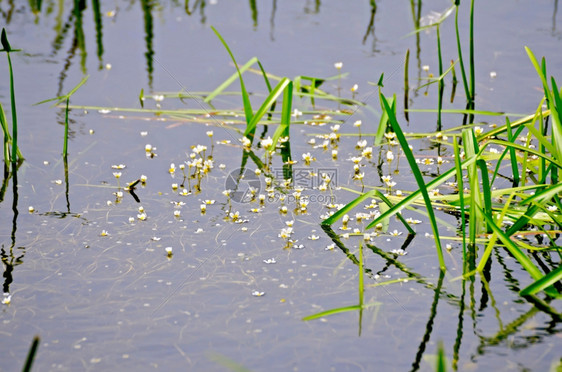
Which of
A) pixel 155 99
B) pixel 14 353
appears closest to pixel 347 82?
pixel 155 99

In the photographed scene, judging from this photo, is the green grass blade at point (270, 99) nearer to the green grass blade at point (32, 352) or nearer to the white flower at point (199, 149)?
the white flower at point (199, 149)

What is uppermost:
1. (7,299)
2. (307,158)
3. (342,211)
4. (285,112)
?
(285,112)

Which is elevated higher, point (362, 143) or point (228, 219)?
point (362, 143)

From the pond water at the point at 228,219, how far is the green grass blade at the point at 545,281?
11cm

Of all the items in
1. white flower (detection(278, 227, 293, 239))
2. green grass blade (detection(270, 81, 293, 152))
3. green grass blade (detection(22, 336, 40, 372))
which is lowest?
white flower (detection(278, 227, 293, 239))

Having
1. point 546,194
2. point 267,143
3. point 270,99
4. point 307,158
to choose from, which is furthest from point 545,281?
point 267,143

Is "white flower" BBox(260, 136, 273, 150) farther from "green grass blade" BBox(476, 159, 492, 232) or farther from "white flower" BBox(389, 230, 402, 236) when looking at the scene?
"green grass blade" BBox(476, 159, 492, 232)

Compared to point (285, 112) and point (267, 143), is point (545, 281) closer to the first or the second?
point (285, 112)

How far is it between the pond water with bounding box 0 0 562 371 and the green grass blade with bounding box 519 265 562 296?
0.35ft

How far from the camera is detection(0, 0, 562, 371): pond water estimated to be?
2416mm

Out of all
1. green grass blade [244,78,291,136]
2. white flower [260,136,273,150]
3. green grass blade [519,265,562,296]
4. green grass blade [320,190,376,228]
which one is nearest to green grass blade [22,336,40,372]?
green grass blade [320,190,376,228]

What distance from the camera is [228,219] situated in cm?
330

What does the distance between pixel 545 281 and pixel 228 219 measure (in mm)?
1479

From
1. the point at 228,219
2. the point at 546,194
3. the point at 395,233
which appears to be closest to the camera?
the point at 546,194
